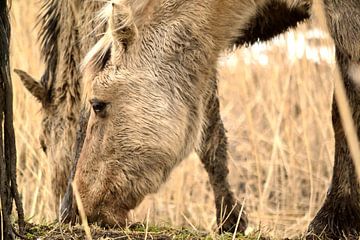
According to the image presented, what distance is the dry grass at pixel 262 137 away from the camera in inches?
313

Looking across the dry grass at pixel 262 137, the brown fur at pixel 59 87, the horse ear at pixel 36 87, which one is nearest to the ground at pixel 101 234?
the brown fur at pixel 59 87

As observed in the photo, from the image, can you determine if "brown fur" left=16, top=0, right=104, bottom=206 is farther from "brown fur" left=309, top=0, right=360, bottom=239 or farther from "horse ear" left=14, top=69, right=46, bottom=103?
"brown fur" left=309, top=0, right=360, bottom=239

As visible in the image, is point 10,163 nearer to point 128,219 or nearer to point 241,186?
point 128,219

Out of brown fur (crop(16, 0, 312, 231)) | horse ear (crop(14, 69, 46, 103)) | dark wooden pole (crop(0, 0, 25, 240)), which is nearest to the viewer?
dark wooden pole (crop(0, 0, 25, 240))

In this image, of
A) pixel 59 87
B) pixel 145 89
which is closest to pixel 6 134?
pixel 145 89

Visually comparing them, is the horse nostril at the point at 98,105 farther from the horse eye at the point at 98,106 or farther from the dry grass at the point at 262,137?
the dry grass at the point at 262,137

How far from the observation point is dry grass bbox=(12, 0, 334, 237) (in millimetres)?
7949

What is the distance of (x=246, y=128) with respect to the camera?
9.48 m

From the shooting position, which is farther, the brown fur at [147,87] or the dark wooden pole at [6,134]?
the brown fur at [147,87]

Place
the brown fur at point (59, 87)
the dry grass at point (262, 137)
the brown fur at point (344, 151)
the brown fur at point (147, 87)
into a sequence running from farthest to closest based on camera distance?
the dry grass at point (262, 137)
the brown fur at point (59, 87)
the brown fur at point (147, 87)
the brown fur at point (344, 151)

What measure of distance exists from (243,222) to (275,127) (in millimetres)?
1926

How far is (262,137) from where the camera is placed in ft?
28.7

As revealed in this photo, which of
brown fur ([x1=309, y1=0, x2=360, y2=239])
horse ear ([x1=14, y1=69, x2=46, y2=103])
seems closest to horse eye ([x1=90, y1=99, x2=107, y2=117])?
brown fur ([x1=309, y1=0, x2=360, y2=239])

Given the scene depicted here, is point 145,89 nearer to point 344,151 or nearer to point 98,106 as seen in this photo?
point 98,106
